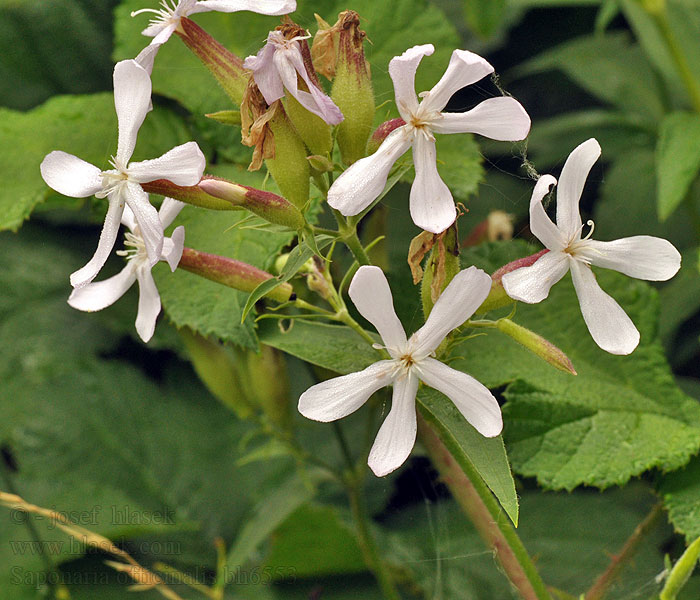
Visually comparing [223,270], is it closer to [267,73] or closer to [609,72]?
[267,73]

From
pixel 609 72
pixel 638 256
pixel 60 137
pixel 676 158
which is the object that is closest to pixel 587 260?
pixel 638 256

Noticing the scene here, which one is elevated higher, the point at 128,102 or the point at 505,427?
the point at 128,102

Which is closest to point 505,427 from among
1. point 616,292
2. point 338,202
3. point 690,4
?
point 616,292

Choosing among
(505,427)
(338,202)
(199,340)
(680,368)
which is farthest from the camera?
(680,368)

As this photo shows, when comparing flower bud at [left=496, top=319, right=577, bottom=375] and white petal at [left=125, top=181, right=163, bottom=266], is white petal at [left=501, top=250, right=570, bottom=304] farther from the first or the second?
white petal at [left=125, top=181, right=163, bottom=266]

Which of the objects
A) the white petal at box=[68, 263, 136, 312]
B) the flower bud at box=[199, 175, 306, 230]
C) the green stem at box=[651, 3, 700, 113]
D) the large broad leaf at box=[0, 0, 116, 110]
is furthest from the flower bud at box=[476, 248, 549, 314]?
the large broad leaf at box=[0, 0, 116, 110]

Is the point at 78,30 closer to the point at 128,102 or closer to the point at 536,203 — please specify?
the point at 128,102

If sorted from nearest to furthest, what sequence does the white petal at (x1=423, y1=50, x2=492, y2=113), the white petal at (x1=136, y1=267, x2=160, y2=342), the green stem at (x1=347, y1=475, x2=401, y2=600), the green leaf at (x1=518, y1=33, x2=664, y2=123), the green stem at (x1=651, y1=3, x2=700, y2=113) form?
the white petal at (x1=423, y1=50, x2=492, y2=113)
the white petal at (x1=136, y1=267, x2=160, y2=342)
the green stem at (x1=347, y1=475, x2=401, y2=600)
the green stem at (x1=651, y1=3, x2=700, y2=113)
the green leaf at (x1=518, y1=33, x2=664, y2=123)

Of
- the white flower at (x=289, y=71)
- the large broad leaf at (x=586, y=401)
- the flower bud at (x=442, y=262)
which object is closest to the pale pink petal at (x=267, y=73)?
the white flower at (x=289, y=71)
